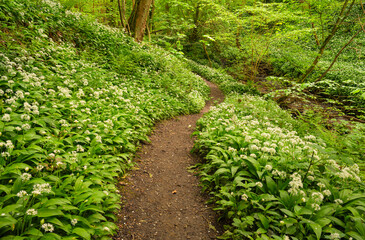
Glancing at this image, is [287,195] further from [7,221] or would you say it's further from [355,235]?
[7,221]

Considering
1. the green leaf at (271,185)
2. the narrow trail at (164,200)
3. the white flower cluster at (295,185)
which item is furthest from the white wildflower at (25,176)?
the white flower cluster at (295,185)

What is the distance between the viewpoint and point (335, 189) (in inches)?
131

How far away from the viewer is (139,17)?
41.4 ft

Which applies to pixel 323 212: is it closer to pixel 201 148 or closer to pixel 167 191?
pixel 167 191

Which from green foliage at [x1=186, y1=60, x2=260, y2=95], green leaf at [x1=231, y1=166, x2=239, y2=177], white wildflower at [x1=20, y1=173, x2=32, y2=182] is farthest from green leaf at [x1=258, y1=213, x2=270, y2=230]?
green foliage at [x1=186, y1=60, x2=260, y2=95]

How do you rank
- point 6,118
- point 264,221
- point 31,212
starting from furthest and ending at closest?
point 6,118 < point 264,221 < point 31,212

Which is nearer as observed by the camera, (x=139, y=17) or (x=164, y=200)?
(x=164, y=200)

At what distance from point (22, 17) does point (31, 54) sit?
5.52 feet

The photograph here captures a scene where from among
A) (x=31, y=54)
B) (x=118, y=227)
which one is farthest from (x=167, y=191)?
(x=31, y=54)

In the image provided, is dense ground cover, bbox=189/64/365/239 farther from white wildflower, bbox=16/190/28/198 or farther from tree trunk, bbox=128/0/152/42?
tree trunk, bbox=128/0/152/42

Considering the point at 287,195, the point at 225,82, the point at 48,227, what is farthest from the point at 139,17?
the point at 287,195

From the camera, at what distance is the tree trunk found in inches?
482

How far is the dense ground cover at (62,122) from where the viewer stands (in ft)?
7.98

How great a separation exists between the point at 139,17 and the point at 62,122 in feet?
37.1
